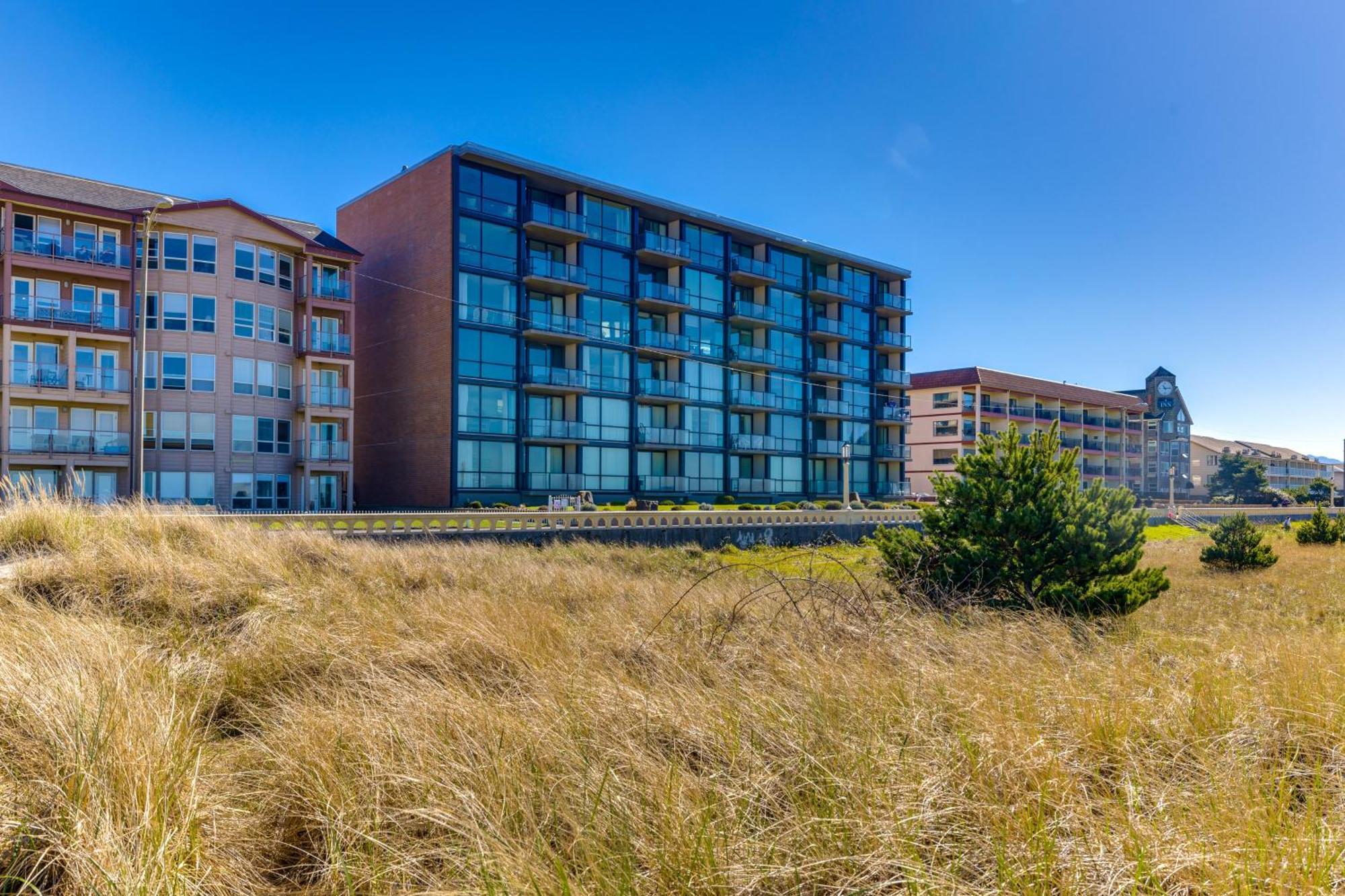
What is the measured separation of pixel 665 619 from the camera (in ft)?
25.3

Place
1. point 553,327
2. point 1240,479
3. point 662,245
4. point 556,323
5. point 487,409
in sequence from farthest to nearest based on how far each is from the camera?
point 1240,479
point 662,245
point 556,323
point 553,327
point 487,409

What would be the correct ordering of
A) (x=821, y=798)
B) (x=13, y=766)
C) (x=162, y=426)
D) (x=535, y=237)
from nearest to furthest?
1. (x=821, y=798)
2. (x=13, y=766)
3. (x=162, y=426)
4. (x=535, y=237)

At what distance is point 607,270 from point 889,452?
82.7 ft

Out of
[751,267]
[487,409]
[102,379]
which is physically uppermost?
[751,267]

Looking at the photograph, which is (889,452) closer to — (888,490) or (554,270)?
(888,490)

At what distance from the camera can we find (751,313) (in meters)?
50.0

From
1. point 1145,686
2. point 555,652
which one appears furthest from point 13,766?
point 1145,686

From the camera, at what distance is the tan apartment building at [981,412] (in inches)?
2598

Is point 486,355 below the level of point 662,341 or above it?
below

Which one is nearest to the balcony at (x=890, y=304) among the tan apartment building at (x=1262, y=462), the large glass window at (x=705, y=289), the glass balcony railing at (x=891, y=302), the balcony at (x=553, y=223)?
the glass balcony railing at (x=891, y=302)

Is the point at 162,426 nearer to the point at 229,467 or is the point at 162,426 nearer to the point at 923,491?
the point at 229,467

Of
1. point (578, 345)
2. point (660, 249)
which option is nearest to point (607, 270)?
point (660, 249)

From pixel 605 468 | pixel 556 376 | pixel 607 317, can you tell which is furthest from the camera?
pixel 607 317

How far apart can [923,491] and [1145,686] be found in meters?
63.7
